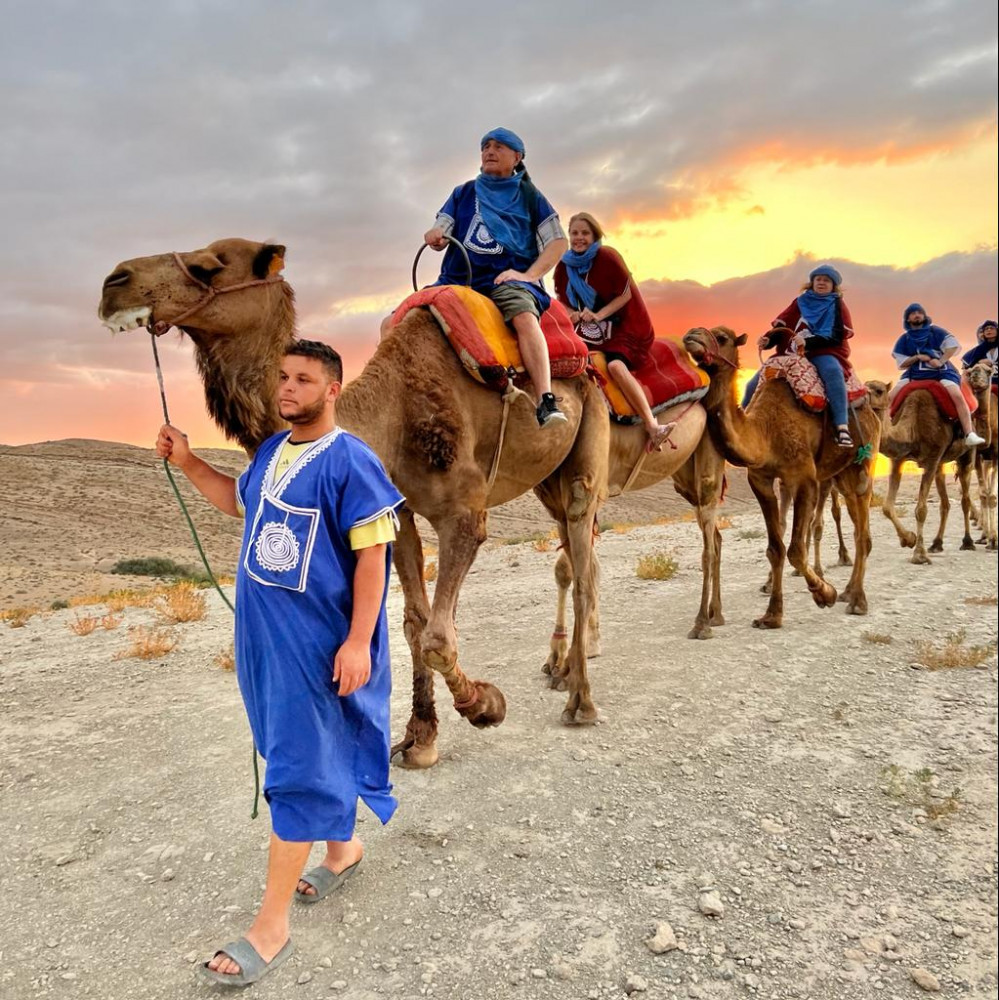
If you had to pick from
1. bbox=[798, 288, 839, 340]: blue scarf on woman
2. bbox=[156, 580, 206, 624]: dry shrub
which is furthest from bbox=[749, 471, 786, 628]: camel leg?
bbox=[156, 580, 206, 624]: dry shrub

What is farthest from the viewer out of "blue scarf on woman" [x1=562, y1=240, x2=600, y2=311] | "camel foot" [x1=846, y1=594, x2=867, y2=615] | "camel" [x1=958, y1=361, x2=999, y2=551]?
"camel" [x1=958, y1=361, x2=999, y2=551]

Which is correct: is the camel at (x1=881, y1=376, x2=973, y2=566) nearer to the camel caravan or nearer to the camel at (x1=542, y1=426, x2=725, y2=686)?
the camel caravan

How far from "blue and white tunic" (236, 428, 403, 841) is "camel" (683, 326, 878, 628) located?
4734 millimetres

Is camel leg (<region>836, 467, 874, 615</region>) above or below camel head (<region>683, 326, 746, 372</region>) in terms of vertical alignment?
below

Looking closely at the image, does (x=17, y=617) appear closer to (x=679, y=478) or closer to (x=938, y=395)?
(x=679, y=478)

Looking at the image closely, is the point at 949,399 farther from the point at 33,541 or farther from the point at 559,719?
the point at 33,541

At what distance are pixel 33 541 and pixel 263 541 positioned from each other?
2575 centimetres

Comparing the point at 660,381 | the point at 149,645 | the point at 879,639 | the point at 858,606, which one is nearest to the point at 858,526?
the point at 858,606

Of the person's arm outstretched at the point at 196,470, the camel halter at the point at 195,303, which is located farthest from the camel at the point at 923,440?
the camel halter at the point at 195,303

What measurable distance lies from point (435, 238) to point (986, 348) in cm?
1281

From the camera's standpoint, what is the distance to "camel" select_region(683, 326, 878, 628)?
274 inches

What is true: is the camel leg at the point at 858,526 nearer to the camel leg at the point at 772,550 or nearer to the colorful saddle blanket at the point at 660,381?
the camel leg at the point at 772,550

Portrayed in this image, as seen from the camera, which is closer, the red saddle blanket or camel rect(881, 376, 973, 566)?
the red saddle blanket

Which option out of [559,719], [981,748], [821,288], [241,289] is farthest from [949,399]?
[241,289]
